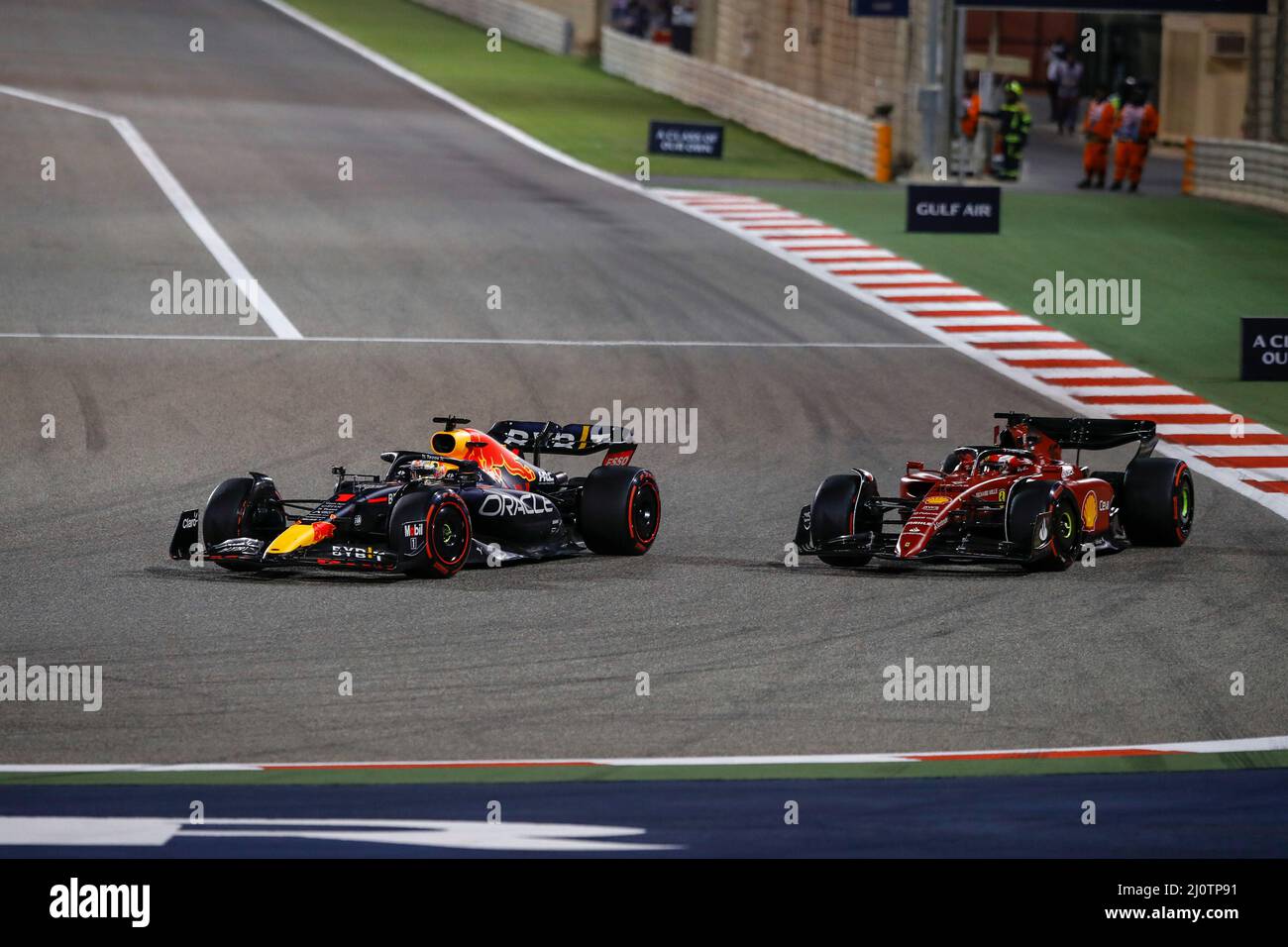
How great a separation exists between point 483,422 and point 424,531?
820 centimetres

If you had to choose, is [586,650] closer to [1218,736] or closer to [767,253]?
[1218,736]

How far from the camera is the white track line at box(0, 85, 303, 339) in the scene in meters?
29.4

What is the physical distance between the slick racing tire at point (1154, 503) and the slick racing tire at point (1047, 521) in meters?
1.16

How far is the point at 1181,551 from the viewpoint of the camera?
1867cm

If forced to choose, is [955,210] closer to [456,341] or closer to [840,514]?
[456,341]

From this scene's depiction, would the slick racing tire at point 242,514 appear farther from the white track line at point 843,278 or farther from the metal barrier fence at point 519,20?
the metal barrier fence at point 519,20

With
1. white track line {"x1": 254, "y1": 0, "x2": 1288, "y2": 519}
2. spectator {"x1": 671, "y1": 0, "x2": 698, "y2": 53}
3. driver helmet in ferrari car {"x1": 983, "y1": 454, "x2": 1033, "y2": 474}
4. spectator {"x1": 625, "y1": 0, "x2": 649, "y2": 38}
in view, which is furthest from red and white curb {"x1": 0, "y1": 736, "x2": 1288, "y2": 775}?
spectator {"x1": 625, "y1": 0, "x2": 649, "y2": 38}

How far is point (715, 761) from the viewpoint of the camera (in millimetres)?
12039

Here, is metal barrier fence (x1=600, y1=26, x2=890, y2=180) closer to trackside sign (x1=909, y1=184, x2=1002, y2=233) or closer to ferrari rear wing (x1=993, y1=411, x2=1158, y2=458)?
trackside sign (x1=909, y1=184, x2=1002, y2=233)

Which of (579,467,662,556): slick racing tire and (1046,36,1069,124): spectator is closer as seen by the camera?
(579,467,662,556): slick racing tire

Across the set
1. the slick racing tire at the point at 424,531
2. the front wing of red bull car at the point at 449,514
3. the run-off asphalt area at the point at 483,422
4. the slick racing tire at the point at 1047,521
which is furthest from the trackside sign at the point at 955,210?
the slick racing tire at the point at 424,531

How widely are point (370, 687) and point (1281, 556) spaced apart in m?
8.74

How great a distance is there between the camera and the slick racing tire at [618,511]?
17891 millimetres

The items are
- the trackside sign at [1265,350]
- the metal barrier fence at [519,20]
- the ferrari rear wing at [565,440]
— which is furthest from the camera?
the metal barrier fence at [519,20]
